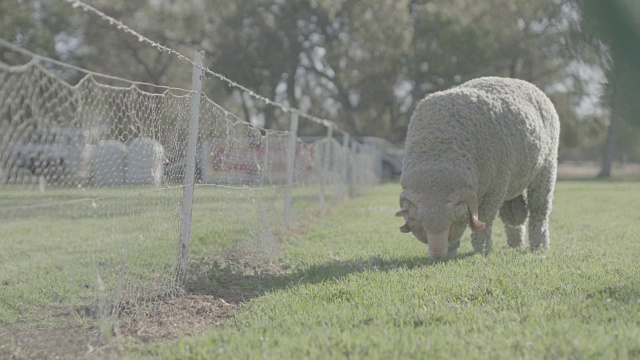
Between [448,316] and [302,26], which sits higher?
[302,26]

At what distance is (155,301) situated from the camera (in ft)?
16.6

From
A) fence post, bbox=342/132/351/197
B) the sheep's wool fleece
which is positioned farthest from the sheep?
fence post, bbox=342/132/351/197

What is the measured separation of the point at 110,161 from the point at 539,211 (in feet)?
15.3

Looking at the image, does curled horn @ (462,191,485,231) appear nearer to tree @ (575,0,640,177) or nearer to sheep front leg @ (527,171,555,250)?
sheep front leg @ (527,171,555,250)

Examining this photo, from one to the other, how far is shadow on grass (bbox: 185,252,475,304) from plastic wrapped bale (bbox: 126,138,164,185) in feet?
3.22

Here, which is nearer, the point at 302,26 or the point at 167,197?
the point at 167,197

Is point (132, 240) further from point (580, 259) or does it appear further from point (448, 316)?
point (580, 259)

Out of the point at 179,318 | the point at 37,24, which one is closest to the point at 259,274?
the point at 179,318

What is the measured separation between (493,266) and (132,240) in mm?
3103

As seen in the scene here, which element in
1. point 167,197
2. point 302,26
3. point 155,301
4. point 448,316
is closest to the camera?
point 448,316

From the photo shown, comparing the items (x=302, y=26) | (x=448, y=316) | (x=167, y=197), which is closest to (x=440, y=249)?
(x=448, y=316)

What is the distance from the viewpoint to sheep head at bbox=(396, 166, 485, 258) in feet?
20.9

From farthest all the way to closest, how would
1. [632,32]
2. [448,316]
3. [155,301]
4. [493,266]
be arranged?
1. [493,266]
2. [155,301]
3. [448,316]
4. [632,32]

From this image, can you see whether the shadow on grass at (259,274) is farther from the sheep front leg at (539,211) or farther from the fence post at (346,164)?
the fence post at (346,164)
